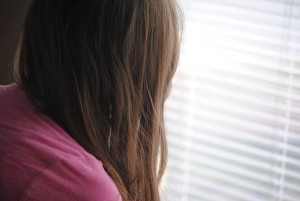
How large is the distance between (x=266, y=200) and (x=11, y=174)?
0.80 m

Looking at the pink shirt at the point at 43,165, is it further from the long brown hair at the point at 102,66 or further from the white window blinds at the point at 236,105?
the white window blinds at the point at 236,105

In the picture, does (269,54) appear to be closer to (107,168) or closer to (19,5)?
(107,168)

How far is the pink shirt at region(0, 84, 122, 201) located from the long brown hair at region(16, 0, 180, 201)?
51 millimetres

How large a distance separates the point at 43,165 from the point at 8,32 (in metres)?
0.88

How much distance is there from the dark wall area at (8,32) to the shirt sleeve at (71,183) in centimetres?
83

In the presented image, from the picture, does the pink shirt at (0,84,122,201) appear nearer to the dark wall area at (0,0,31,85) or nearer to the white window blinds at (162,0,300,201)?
the white window blinds at (162,0,300,201)

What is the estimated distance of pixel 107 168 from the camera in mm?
799

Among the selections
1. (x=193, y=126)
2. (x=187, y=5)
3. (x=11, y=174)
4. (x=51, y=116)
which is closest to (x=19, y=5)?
(x=187, y=5)

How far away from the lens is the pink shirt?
0.66 metres

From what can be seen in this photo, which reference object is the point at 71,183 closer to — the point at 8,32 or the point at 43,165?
the point at 43,165

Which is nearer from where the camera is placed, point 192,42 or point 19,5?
point 192,42

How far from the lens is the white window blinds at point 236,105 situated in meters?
1.17

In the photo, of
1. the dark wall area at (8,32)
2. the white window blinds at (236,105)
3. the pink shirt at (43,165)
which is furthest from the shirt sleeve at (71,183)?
the dark wall area at (8,32)


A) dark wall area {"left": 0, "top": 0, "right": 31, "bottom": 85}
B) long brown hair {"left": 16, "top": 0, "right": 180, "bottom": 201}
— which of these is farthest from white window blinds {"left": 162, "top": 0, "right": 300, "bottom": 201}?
dark wall area {"left": 0, "top": 0, "right": 31, "bottom": 85}
